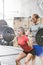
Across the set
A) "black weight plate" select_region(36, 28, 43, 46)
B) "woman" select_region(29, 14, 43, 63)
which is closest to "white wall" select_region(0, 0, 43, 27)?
"woman" select_region(29, 14, 43, 63)

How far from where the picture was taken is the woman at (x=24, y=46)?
2.01 meters

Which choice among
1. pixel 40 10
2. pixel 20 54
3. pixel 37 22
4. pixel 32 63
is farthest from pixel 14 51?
pixel 40 10

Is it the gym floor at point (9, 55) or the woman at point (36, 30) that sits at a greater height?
the woman at point (36, 30)

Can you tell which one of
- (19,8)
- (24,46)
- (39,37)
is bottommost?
(24,46)

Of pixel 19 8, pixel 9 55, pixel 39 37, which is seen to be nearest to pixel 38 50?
pixel 39 37

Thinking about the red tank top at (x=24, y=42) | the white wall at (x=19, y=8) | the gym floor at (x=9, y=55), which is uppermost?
Result: the white wall at (x=19, y=8)

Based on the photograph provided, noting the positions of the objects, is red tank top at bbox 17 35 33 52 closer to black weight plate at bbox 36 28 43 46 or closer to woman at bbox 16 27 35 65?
woman at bbox 16 27 35 65

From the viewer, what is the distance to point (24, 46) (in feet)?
6.60

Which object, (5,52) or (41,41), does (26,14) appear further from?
(5,52)

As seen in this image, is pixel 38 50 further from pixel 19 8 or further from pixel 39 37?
pixel 19 8

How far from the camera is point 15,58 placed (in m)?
2.04

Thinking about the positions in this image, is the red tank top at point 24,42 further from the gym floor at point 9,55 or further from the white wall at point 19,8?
→ the white wall at point 19,8

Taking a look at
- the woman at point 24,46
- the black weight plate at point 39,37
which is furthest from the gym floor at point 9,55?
the black weight plate at point 39,37

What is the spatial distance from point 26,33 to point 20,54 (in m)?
0.26
